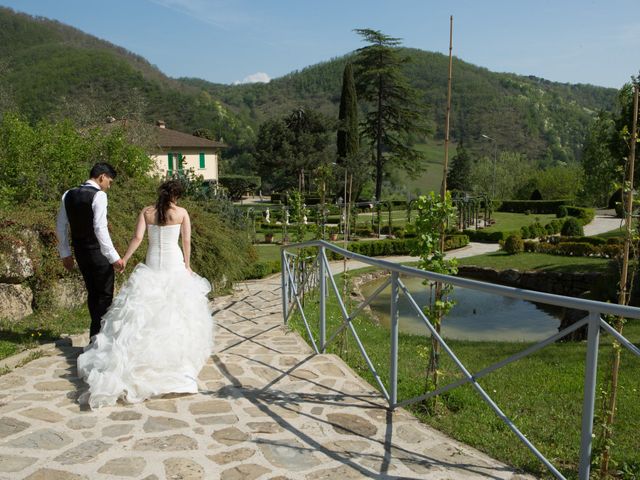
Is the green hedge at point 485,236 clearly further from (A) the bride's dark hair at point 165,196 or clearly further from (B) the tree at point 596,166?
Answer: (B) the tree at point 596,166

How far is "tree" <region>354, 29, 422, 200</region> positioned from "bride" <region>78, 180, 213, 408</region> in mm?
35550

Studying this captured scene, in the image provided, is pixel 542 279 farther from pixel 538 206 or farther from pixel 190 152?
pixel 190 152

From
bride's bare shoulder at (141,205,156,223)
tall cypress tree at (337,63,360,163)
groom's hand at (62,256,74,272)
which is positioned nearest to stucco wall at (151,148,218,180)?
tall cypress tree at (337,63,360,163)

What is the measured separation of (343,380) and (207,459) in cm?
160

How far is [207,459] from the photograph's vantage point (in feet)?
9.54

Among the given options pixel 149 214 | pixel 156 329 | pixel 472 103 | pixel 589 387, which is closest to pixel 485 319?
pixel 149 214

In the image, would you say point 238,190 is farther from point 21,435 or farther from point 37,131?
point 21,435

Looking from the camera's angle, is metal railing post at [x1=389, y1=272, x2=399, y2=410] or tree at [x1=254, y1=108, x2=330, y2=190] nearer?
metal railing post at [x1=389, y1=272, x2=399, y2=410]

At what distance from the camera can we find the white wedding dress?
3779 mm

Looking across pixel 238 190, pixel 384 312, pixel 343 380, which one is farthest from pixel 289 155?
pixel 343 380

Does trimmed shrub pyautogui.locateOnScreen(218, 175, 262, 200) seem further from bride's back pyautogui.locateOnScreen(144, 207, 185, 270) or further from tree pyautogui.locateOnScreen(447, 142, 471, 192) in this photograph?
bride's back pyautogui.locateOnScreen(144, 207, 185, 270)

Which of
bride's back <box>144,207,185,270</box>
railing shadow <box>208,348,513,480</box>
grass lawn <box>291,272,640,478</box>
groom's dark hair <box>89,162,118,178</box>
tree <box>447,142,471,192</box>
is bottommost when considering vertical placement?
grass lawn <box>291,272,640,478</box>

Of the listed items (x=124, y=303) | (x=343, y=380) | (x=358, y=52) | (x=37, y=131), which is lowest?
(x=343, y=380)

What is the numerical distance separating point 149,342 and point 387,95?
38.7 m
